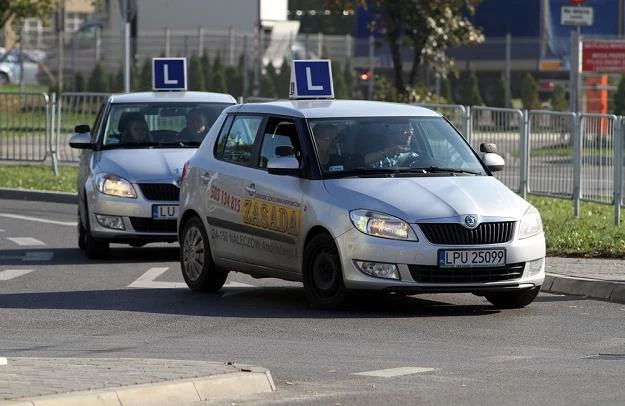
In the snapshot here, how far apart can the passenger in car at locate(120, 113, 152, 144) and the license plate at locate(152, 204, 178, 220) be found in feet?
4.20

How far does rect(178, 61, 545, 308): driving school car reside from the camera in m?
12.1

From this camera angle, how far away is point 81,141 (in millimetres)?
17531

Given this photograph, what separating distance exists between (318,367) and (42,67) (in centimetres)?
4024

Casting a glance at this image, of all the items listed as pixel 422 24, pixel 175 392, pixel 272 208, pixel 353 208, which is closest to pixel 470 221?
pixel 353 208

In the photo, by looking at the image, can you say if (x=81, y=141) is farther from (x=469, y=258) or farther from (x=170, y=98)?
(x=469, y=258)

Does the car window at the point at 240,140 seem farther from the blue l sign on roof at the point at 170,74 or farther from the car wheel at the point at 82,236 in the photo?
the blue l sign on roof at the point at 170,74

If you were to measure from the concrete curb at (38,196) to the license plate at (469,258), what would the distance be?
13.4 metres

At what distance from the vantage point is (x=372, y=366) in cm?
968

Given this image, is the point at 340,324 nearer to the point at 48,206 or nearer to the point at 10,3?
the point at 48,206

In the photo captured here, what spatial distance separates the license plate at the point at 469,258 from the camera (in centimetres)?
1200

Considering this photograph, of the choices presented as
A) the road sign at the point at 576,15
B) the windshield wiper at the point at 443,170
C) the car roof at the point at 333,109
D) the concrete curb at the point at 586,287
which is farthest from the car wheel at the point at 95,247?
the road sign at the point at 576,15

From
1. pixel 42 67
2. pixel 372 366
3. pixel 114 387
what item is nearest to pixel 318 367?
pixel 372 366

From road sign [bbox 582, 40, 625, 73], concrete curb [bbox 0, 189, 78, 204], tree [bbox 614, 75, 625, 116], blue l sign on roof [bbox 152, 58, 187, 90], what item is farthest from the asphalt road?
tree [bbox 614, 75, 625, 116]

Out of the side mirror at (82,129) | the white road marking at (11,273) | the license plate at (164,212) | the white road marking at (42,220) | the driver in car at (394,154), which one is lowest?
the white road marking at (42,220)
